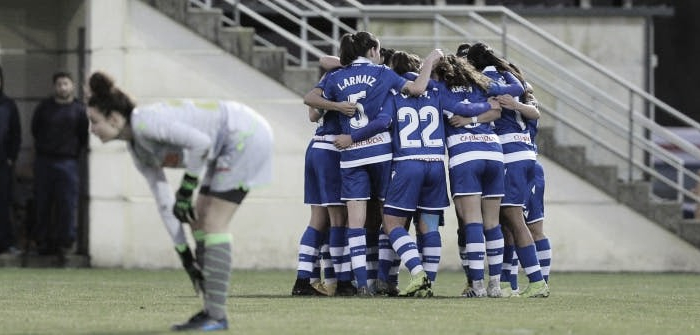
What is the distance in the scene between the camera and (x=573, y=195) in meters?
21.3

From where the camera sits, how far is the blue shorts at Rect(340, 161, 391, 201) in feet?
45.3

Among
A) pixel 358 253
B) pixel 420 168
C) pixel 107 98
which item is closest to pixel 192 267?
pixel 107 98

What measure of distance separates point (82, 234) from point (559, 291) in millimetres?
7214

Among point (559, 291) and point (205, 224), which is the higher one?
point (205, 224)

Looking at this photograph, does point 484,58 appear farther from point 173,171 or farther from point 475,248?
point 173,171

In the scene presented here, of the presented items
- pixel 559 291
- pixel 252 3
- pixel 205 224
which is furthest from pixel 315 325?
pixel 252 3

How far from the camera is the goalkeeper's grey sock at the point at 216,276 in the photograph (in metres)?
10.1

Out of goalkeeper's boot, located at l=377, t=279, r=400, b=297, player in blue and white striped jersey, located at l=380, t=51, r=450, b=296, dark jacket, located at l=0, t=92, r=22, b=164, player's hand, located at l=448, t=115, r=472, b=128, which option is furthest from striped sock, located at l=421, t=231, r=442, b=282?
dark jacket, located at l=0, t=92, r=22, b=164

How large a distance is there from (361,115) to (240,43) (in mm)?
7075

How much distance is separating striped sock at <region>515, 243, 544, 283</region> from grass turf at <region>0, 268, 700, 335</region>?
31 cm

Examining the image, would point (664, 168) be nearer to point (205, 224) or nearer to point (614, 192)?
point (614, 192)

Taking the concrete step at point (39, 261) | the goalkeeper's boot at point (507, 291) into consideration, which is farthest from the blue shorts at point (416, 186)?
the concrete step at point (39, 261)

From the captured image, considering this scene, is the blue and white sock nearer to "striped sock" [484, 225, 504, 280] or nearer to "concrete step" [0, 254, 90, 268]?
"striped sock" [484, 225, 504, 280]

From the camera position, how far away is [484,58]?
47.0 ft
